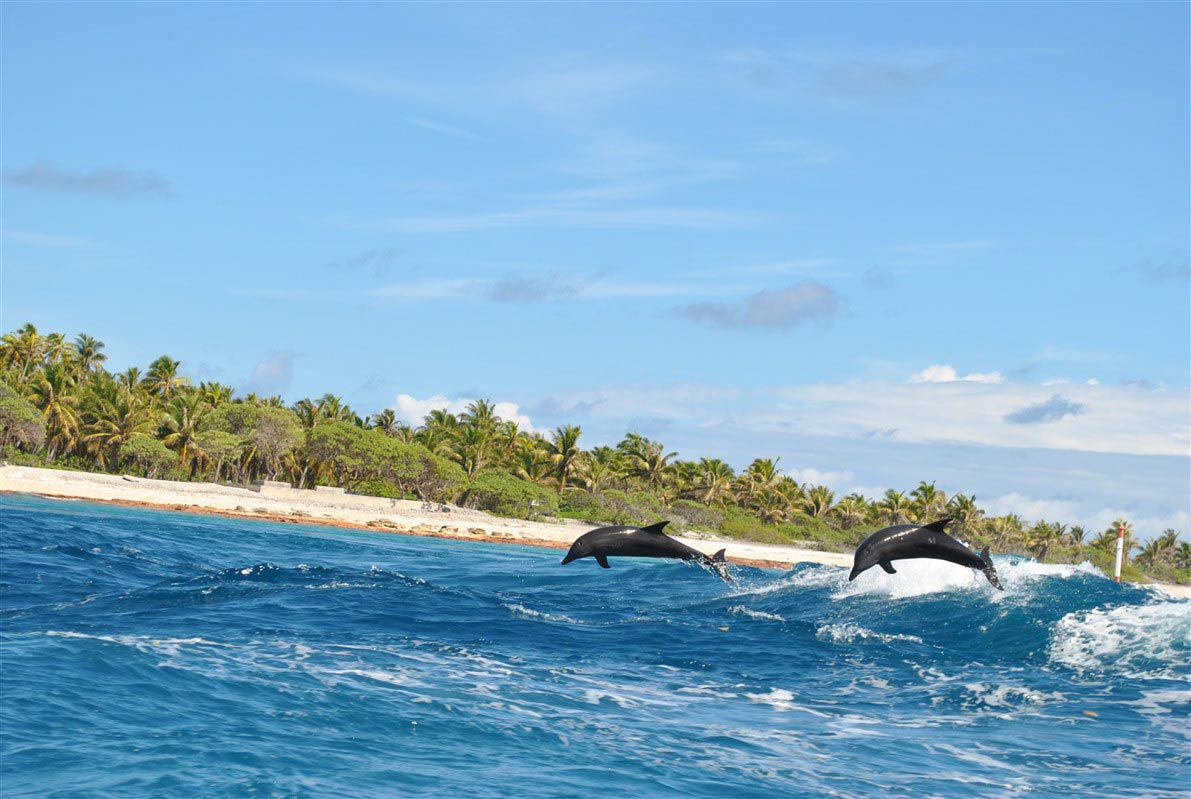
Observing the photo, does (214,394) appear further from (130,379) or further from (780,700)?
(780,700)

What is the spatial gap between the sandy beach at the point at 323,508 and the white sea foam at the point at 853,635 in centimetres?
4018

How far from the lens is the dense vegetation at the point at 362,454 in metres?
91.8

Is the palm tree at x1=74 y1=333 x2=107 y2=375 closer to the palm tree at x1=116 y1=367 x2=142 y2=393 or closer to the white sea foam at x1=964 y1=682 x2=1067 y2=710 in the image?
the palm tree at x1=116 y1=367 x2=142 y2=393

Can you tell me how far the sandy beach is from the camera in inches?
3046

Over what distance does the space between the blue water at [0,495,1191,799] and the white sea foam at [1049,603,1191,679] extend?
104 mm

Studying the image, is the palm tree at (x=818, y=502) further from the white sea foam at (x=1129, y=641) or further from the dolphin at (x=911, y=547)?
the dolphin at (x=911, y=547)

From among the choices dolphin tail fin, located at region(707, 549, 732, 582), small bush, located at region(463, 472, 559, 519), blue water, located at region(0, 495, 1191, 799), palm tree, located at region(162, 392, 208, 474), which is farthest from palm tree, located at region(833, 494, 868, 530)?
dolphin tail fin, located at region(707, 549, 732, 582)

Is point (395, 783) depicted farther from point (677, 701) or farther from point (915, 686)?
point (915, 686)

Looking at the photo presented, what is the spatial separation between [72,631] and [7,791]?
34.3 feet

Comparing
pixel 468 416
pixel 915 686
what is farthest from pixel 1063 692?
pixel 468 416

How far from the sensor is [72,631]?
2441 centimetres

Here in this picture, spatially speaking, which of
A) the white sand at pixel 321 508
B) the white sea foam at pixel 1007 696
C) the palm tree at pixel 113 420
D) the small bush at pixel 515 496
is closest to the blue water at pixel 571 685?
the white sea foam at pixel 1007 696

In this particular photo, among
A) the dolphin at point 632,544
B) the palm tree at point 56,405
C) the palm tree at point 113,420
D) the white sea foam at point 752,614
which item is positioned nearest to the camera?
the dolphin at point 632,544

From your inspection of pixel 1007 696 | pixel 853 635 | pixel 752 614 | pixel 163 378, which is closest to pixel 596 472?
pixel 163 378
